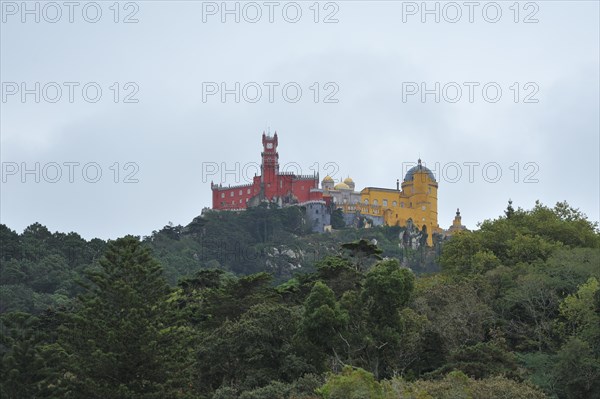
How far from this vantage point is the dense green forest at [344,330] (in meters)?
28.3

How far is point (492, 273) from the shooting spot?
42031mm

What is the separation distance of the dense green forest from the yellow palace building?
53254 mm

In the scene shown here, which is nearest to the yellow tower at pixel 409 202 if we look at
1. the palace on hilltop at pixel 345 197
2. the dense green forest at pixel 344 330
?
the palace on hilltop at pixel 345 197

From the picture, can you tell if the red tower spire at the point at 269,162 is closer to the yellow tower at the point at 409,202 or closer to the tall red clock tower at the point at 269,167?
the tall red clock tower at the point at 269,167

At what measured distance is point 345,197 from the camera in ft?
347

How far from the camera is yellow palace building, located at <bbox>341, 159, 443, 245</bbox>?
103562 mm

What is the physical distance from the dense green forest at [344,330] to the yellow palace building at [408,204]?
53.3m

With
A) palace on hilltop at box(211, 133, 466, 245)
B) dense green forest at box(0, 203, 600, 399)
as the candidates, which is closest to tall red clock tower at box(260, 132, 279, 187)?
palace on hilltop at box(211, 133, 466, 245)

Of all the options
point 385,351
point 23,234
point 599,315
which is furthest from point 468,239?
point 23,234

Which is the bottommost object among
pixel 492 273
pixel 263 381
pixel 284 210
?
pixel 263 381

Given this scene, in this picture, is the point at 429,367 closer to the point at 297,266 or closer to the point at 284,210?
the point at 297,266

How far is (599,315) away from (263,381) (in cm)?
1063

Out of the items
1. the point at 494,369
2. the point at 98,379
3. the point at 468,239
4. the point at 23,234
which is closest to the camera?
the point at 98,379

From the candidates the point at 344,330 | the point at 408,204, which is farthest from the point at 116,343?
the point at 408,204
